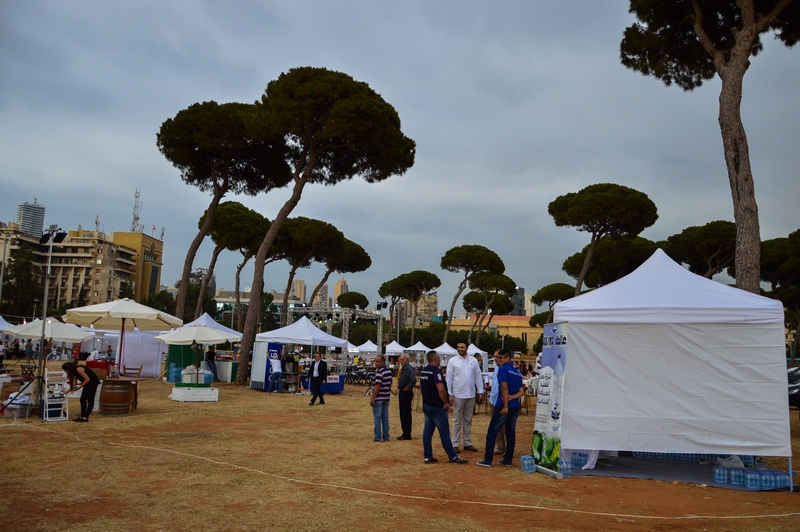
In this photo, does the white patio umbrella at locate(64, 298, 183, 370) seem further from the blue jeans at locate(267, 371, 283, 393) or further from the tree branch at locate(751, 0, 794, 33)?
the tree branch at locate(751, 0, 794, 33)

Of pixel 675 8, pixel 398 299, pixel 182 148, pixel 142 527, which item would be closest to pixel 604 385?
pixel 142 527

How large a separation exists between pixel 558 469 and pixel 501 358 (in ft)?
5.27

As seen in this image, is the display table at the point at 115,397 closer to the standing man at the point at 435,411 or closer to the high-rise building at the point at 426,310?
the standing man at the point at 435,411

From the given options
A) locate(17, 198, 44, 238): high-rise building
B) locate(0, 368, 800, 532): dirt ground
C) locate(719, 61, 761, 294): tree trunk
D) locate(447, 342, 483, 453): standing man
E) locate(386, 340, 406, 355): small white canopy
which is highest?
locate(17, 198, 44, 238): high-rise building

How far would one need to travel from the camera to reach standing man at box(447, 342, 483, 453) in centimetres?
871

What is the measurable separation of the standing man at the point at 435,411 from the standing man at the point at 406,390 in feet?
3.59

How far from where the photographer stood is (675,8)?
14141mm

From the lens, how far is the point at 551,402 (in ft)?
24.6

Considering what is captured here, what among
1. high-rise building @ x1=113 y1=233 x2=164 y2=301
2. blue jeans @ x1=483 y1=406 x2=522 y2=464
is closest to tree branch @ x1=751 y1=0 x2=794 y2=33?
blue jeans @ x1=483 y1=406 x2=522 y2=464

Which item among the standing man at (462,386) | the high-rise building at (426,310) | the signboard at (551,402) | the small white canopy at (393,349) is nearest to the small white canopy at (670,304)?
the signboard at (551,402)

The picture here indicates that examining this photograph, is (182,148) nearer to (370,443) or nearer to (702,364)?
(370,443)

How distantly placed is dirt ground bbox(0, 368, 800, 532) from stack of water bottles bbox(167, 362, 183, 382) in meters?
11.5

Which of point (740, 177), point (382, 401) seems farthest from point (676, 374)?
point (740, 177)

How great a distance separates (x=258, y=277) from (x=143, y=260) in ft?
281
